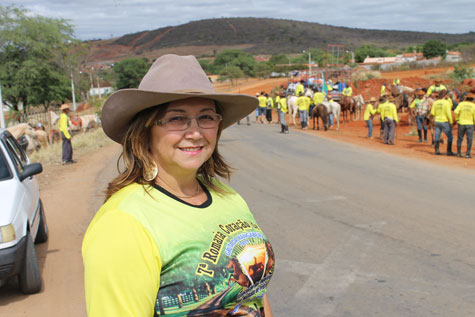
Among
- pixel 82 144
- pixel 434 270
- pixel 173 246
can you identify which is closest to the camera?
pixel 173 246

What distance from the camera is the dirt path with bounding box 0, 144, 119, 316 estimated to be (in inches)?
197

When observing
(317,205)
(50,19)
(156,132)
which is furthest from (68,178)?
(50,19)

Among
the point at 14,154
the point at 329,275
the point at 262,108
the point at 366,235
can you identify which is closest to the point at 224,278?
the point at 329,275

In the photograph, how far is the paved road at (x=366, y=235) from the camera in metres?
4.88

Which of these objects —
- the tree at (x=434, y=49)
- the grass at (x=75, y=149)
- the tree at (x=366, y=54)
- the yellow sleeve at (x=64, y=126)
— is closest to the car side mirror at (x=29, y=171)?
the yellow sleeve at (x=64, y=126)

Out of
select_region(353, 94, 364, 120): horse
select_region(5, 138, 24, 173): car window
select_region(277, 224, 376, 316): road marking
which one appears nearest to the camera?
select_region(277, 224, 376, 316): road marking

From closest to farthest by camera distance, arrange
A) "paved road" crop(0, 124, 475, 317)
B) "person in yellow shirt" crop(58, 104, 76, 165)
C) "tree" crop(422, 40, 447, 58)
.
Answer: "paved road" crop(0, 124, 475, 317), "person in yellow shirt" crop(58, 104, 76, 165), "tree" crop(422, 40, 447, 58)

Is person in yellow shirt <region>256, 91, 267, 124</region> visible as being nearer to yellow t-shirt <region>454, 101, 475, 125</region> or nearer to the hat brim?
yellow t-shirt <region>454, 101, 475, 125</region>

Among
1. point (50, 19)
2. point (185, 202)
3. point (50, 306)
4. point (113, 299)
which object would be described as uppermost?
point (50, 19)

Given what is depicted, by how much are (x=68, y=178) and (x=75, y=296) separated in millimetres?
8547

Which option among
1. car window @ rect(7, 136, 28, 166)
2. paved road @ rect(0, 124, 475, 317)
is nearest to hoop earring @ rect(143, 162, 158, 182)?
paved road @ rect(0, 124, 475, 317)

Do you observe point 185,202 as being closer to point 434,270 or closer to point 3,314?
point 3,314

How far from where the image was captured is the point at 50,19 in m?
44.4

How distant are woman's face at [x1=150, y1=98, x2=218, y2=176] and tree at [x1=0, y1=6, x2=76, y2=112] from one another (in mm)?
38910
